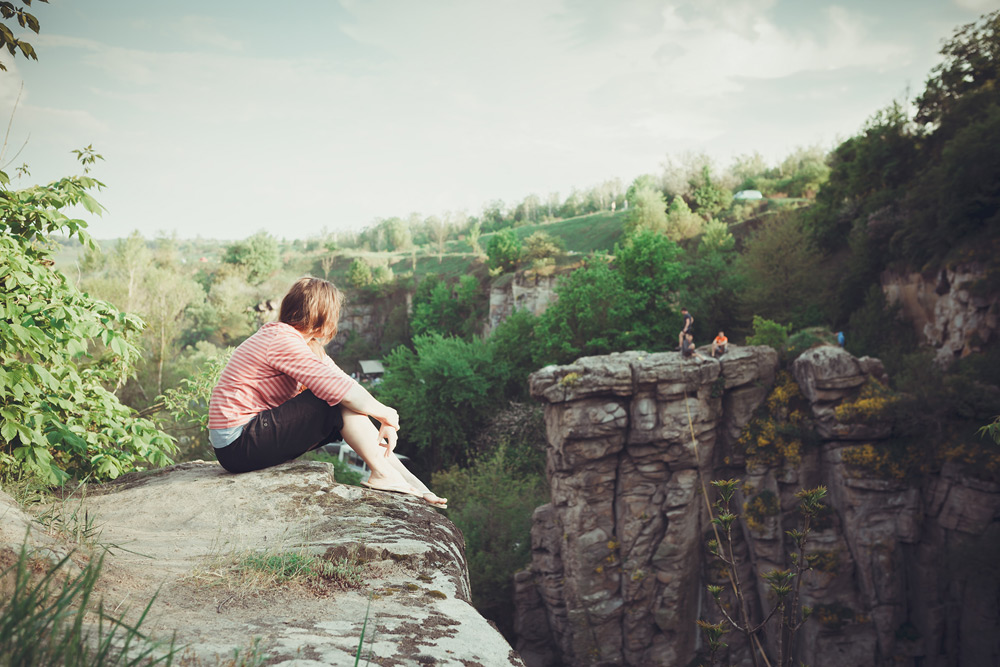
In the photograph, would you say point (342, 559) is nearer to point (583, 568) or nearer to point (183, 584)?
point (183, 584)

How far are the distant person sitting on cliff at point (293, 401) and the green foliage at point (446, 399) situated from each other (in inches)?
811

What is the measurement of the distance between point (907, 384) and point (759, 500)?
469cm

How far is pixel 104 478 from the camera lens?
3.68 meters

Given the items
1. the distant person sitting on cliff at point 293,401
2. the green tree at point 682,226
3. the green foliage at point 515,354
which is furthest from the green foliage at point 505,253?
the distant person sitting on cliff at point 293,401

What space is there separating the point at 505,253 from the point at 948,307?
28366mm

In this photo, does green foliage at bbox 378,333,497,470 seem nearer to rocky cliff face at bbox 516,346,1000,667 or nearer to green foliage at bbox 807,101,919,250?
rocky cliff face at bbox 516,346,1000,667

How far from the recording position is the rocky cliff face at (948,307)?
13.2 metres

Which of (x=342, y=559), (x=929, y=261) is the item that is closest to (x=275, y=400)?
(x=342, y=559)

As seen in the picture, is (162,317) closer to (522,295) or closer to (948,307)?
(522,295)

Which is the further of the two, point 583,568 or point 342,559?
point 583,568

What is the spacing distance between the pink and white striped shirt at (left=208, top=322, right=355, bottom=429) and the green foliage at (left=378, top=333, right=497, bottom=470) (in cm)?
2078

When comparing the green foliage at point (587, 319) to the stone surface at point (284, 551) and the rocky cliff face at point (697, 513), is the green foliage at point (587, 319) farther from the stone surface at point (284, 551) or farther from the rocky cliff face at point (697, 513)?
the stone surface at point (284, 551)

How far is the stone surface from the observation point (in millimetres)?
1654

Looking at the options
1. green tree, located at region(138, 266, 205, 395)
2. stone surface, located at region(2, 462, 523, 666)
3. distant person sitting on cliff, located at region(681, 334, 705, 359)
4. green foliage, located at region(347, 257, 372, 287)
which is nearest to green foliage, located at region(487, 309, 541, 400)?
distant person sitting on cliff, located at region(681, 334, 705, 359)
